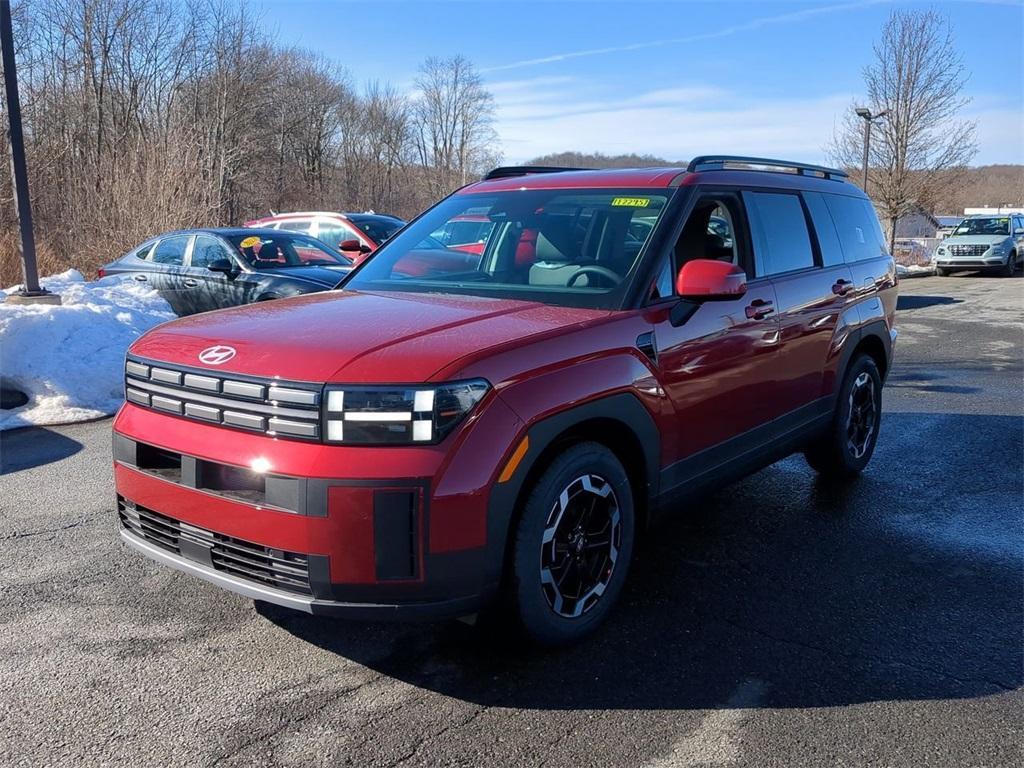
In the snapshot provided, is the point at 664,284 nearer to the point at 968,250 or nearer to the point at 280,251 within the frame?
the point at 280,251

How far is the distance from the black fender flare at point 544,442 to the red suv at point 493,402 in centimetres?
1

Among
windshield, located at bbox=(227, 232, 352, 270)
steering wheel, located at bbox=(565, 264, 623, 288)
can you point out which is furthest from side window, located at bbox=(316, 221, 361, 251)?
steering wheel, located at bbox=(565, 264, 623, 288)

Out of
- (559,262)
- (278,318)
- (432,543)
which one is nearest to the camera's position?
(432,543)

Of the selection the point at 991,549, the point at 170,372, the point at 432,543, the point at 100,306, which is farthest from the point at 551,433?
the point at 100,306

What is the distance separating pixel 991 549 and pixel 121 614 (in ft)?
14.3

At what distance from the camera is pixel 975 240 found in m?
27.2

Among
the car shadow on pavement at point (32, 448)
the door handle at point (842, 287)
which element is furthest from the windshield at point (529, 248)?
the car shadow on pavement at point (32, 448)

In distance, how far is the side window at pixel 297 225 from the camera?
51.6 feet

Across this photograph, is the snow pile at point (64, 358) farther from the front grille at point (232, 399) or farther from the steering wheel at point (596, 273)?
the steering wheel at point (596, 273)

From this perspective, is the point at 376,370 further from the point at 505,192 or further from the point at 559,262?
the point at 505,192

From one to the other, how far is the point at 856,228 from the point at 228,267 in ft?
24.2

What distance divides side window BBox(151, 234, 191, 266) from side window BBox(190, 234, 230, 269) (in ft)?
0.74

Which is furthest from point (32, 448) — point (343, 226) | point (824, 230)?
point (343, 226)

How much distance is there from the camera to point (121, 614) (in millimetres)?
3670
